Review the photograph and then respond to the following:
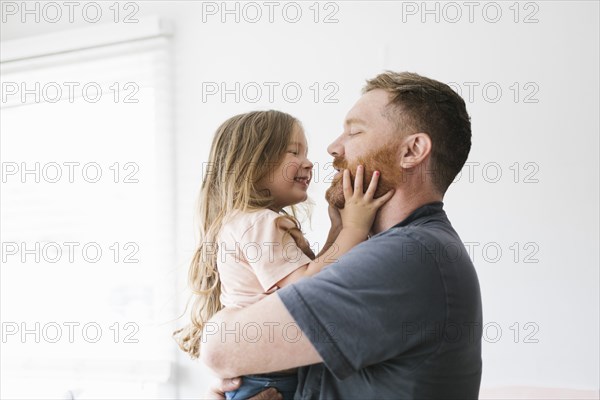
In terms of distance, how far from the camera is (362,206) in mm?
1311

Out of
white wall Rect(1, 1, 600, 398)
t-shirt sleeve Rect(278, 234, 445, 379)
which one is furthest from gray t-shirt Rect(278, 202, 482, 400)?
white wall Rect(1, 1, 600, 398)

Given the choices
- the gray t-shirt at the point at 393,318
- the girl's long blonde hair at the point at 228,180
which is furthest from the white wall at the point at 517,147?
the gray t-shirt at the point at 393,318

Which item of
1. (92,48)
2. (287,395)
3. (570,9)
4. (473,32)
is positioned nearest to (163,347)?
(92,48)

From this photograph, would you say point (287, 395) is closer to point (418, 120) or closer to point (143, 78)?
point (418, 120)

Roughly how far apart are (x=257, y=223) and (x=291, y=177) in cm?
22

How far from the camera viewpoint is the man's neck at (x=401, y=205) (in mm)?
1294

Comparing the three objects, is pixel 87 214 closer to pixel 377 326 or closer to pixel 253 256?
pixel 253 256

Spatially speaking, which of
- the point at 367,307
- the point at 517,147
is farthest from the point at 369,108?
the point at 517,147

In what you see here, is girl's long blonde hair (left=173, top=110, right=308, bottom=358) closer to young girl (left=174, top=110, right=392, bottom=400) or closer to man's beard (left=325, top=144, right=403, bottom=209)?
young girl (left=174, top=110, right=392, bottom=400)

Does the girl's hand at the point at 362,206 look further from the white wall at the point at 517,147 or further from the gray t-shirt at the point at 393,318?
the white wall at the point at 517,147

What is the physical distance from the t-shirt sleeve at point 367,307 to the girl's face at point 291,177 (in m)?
0.49

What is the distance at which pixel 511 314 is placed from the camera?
2.29 m

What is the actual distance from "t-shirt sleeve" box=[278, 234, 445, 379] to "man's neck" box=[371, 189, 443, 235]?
225 mm

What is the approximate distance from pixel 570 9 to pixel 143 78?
1.73m
